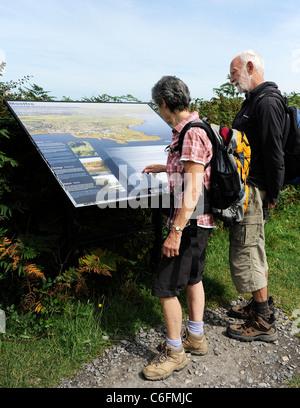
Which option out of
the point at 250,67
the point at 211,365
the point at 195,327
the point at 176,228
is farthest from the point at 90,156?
the point at 211,365

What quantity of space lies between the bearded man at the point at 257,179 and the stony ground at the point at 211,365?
0.52 ft

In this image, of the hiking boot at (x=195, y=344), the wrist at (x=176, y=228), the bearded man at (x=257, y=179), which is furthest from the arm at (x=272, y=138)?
the hiking boot at (x=195, y=344)

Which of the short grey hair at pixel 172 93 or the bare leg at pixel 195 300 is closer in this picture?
the short grey hair at pixel 172 93

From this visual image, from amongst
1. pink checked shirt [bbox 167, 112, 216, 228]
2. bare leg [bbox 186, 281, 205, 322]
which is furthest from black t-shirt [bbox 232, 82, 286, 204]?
bare leg [bbox 186, 281, 205, 322]

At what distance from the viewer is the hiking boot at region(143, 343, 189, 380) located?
3.14 m

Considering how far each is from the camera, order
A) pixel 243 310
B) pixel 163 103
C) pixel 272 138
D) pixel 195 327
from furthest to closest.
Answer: pixel 243 310 < pixel 195 327 < pixel 272 138 < pixel 163 103

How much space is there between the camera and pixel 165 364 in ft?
10.4

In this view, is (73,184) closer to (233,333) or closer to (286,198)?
(233,333)

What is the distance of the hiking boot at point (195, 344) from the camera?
3457mm

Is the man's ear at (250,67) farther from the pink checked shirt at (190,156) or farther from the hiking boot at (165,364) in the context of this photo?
the hiking boot at (165,364)

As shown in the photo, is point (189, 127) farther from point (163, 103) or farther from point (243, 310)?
point (243, 310)

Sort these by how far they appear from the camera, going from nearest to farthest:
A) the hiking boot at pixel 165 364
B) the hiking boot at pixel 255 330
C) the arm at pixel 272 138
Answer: the hiking boot at pixel 165 364 → the arm at pixel 272 138 → the hiking boot at pixel 255 330

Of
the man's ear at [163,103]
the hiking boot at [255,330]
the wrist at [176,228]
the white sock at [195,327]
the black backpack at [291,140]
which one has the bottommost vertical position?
the hiking boot at [255,330]

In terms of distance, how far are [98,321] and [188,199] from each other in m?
1.64
